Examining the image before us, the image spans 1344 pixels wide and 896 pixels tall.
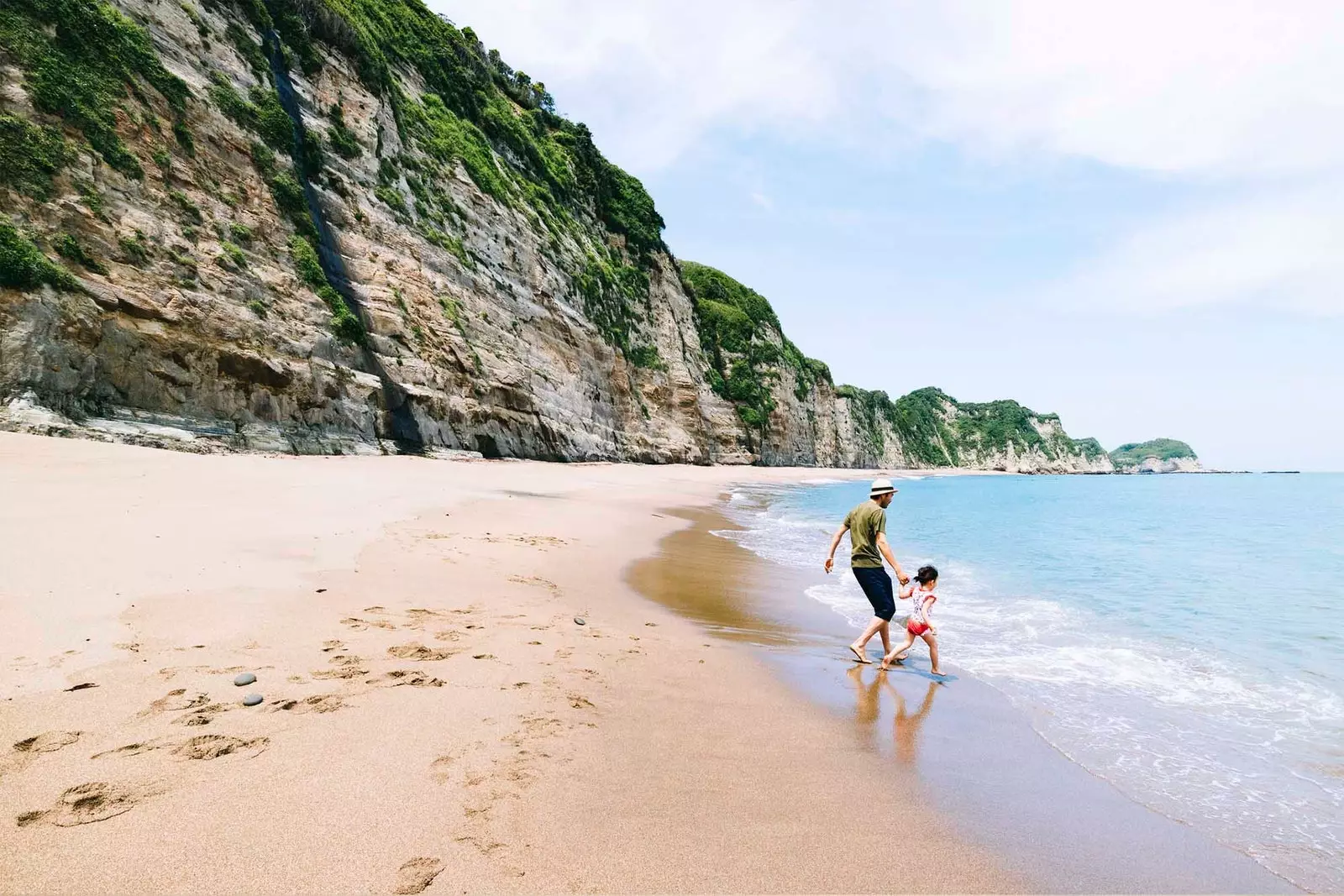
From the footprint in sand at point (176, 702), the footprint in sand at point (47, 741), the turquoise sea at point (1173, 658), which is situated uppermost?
the footprint in sand at point (47, 741)

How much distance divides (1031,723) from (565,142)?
161 ft

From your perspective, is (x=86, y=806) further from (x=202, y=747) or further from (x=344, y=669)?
(x=344, y=669)

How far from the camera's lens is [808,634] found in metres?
7.09

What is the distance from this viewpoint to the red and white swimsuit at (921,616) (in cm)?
605

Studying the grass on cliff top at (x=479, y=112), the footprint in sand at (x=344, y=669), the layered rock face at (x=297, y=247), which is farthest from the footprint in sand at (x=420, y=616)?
the grass on cliff top at (x=479, y=112)

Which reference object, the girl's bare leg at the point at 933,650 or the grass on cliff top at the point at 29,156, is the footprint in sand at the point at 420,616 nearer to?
the girl's bare leg at the point at 933,650

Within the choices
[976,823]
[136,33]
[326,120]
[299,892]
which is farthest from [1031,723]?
[326,120]

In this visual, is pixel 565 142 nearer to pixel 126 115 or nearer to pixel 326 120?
pixel 326 120

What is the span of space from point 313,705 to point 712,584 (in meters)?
6.36

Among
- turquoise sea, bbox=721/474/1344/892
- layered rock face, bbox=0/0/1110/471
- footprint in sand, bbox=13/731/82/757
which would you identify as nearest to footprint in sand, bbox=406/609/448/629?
footprint in sand, bbox=13/731/82/757

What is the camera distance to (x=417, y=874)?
2.25 metres

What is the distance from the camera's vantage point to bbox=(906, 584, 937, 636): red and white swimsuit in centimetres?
605

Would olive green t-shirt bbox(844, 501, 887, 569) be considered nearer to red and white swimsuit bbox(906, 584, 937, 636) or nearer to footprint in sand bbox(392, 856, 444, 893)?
red and white swimsuit bbox(906, 584, 937, 636)

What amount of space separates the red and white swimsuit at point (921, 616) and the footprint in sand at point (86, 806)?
5802 mm
